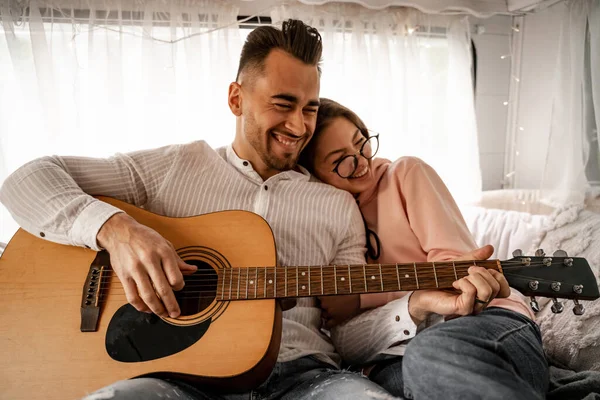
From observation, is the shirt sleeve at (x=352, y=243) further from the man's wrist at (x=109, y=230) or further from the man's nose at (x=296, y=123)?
the man's wrist at (x=109, y=230)

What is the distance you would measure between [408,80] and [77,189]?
6.54 feet

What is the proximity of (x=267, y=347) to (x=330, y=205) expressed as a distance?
605 millimetres

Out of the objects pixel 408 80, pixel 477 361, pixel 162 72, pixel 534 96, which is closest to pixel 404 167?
pixel 477 361

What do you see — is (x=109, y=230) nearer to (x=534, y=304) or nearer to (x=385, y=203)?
(x=385, y=203)

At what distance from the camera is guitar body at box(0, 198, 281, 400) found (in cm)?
101

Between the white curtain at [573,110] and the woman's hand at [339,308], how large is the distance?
1.34 metres

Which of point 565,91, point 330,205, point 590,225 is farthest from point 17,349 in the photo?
point 565,91

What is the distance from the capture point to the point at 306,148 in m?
1.65

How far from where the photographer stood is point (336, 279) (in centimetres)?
112

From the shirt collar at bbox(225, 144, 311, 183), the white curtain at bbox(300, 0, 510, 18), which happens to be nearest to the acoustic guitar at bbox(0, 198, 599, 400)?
the shirt collar at bbox(225, 144, 311, 183)

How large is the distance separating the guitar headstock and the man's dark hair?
96 cm

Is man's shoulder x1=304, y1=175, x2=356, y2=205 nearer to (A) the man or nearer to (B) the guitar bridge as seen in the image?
(A) the man

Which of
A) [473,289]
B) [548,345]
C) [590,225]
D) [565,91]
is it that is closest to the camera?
[473,289]

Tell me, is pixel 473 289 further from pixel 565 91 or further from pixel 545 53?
pixel 545 53
